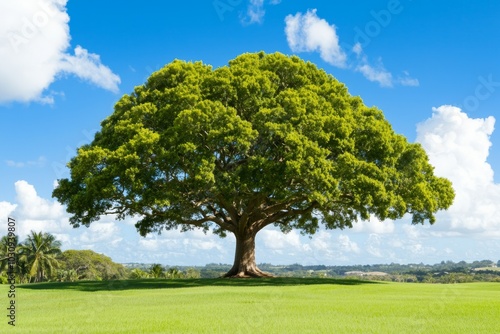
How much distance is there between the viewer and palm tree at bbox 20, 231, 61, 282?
72.6 meters

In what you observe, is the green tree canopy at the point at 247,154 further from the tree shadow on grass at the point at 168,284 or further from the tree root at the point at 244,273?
the tree shadow on grass at the point at 168,284

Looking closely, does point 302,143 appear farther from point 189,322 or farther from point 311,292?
point 189,322

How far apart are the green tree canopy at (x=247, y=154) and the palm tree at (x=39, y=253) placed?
1596 inches

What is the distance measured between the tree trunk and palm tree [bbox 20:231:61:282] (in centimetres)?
4297

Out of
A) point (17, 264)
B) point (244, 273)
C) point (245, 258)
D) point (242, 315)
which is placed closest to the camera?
point (242, 315)

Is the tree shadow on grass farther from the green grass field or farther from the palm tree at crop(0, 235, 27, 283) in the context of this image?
the palm tree at crop(0, 235, 27, 283)

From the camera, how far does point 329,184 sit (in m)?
31.0

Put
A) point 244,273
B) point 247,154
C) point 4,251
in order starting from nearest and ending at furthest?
point 247,154 → point 244,273 → point 4,251

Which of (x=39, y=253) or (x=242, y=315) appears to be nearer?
(x=242, y=315)

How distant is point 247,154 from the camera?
33.7 meters

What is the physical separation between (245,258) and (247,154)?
9185 mm

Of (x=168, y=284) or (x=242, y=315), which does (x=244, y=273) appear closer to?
(x=168, y=284)

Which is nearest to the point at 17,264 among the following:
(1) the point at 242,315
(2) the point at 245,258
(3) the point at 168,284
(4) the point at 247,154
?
(2) the point at 245,258

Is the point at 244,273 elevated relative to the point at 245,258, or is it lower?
lower
